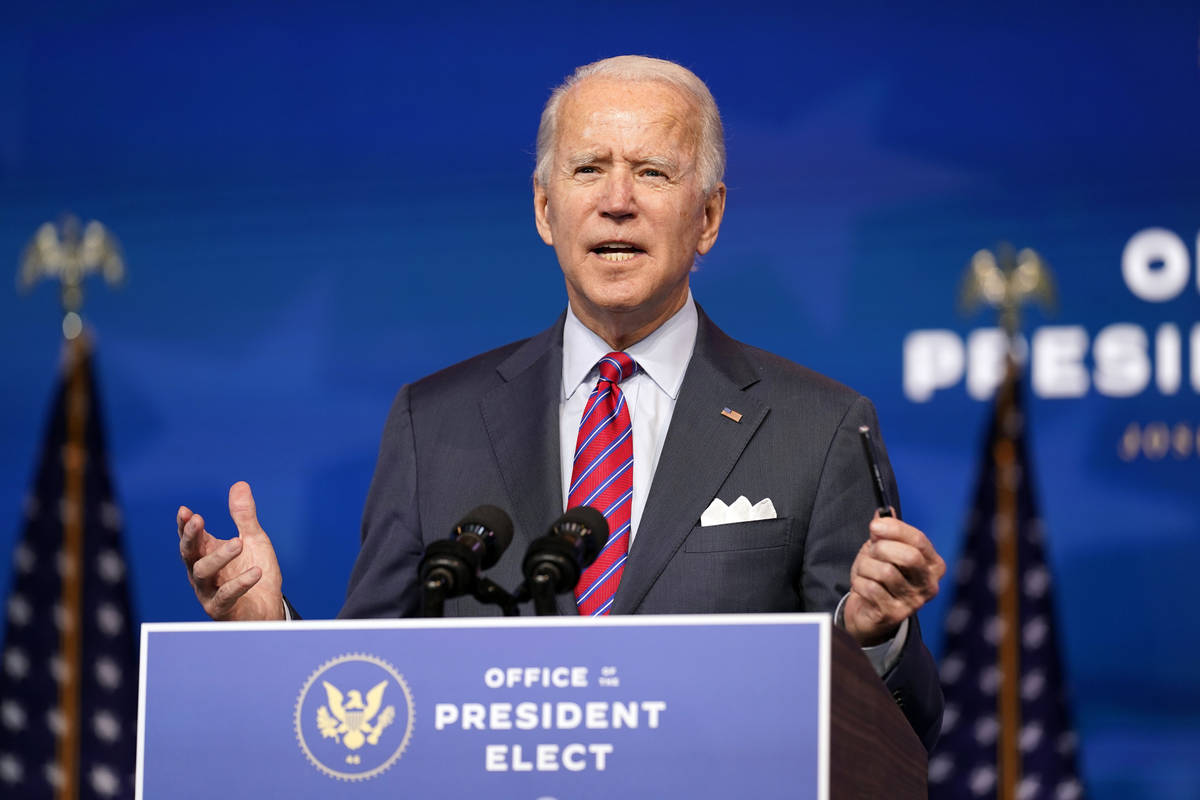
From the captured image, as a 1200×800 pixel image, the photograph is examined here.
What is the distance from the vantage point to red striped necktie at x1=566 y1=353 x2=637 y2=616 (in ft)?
6.47

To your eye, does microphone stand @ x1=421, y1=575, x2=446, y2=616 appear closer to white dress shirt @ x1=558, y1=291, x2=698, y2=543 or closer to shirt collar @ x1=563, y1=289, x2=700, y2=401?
white dress shirt @ x1=558, y1=291, x2=698, y2=543

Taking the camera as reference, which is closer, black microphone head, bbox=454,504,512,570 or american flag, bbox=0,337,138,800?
black microphone head, bbox=454,504,512,570

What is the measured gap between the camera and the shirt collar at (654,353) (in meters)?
2.18

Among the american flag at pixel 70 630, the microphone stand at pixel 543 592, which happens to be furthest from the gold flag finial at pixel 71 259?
the microphone stand at pixel 543 592

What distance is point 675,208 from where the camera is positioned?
2121 millimetres

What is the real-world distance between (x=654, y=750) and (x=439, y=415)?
1.02 metres

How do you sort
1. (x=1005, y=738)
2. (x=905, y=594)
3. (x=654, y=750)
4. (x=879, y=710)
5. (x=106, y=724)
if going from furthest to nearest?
(x=106, y=724) < (x=1005, y=738) < (x=905, y=594) < (x=879, y=710) < (x=654, y=750)

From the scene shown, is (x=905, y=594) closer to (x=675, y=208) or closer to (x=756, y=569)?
(x=756, y=569)

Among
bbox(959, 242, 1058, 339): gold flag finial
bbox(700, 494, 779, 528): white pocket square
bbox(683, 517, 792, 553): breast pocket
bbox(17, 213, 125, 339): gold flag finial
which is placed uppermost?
bbox(17, 213, 125, 339): gold flag finial

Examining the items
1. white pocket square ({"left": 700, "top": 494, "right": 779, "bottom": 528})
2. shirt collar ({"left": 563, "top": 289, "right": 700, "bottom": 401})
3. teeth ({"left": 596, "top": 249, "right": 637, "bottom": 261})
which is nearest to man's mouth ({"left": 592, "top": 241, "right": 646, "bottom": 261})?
teeth ({"left": 596, "top": 249, "right": 637, "bottom": 261})

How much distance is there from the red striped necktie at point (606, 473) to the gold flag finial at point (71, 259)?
351 centimetres

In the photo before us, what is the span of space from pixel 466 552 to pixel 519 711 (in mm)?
271

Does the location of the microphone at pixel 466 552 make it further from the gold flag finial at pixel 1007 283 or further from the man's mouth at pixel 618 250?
the gold flag finial at pixel 1007 283

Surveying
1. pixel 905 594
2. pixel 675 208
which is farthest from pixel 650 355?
pixel 905 594
